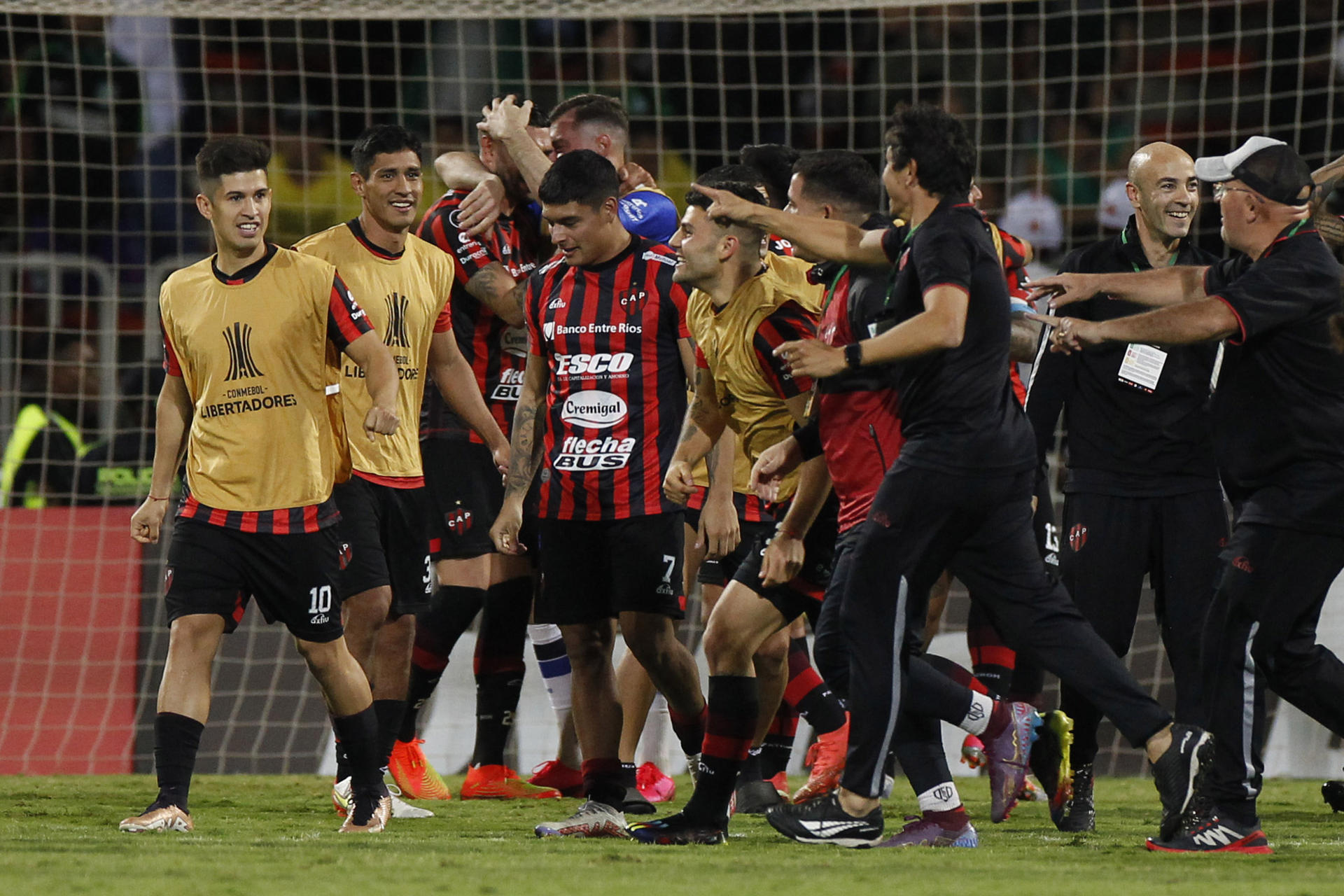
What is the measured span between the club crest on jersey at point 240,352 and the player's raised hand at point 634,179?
80.4 inches

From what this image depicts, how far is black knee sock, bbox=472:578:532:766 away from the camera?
710 cm

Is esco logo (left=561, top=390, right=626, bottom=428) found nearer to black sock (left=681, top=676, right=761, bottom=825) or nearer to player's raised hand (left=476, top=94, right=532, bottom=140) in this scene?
black sock (left=681, top=676, right=761, bottom=825)

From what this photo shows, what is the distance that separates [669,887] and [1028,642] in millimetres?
1325

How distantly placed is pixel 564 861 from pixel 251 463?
1577 mm

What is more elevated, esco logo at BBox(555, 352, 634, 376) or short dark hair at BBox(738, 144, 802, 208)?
short dark hair at BBox(738, 144, 802, 208)

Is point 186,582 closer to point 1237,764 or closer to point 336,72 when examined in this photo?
point 1237,764

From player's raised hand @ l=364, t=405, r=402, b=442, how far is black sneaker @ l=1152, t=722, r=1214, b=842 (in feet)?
7.56

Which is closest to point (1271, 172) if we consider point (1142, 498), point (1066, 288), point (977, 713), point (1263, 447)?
point (1066, 288)

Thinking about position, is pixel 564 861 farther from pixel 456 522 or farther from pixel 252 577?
pixel 456 522

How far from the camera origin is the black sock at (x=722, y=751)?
16.9 ft

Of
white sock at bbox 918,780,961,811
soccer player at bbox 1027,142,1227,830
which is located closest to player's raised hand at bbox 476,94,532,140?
soccer player at bbox 1027,142,1227,830

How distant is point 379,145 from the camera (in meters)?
6.50

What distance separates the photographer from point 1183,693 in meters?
5.93

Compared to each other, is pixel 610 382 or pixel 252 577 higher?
pixel 610 382
